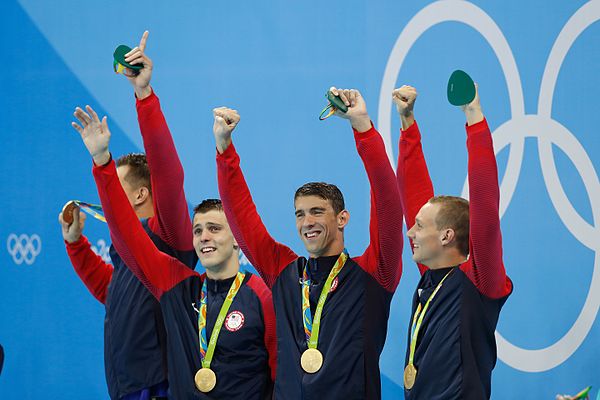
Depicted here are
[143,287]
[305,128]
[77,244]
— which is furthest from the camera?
[305,128]

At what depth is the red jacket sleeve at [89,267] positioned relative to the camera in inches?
169

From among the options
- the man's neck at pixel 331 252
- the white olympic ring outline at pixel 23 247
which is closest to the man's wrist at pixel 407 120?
the man's neck at pixel 331 252

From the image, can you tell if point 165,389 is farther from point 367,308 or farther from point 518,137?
point 518,137

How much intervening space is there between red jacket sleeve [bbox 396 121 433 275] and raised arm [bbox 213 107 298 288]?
1.65 ft

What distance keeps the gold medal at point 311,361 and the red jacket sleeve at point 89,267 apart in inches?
51.5

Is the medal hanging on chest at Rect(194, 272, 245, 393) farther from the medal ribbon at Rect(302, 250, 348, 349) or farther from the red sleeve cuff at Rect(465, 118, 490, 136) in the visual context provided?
the red sleeve cuff at Rect(465, 118, 490, 136)

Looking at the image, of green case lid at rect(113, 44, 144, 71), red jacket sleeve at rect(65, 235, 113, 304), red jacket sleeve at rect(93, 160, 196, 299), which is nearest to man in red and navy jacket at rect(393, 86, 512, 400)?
red jacket sleeve at rect(93, 160, 196, 299)

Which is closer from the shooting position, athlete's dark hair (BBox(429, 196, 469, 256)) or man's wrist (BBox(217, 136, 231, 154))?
athlete's dark hair (BBox(429, 196, 469, 256))

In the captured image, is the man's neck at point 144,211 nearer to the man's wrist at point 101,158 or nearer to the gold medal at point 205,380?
the man's wrist at point 101,158

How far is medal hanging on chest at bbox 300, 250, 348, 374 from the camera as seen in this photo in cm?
336

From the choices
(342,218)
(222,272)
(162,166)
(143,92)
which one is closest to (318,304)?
(342,218)

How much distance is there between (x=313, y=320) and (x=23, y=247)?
2.79 meters

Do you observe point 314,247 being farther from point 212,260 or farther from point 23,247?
point 23,247

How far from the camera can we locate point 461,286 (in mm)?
3207
